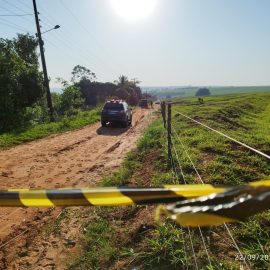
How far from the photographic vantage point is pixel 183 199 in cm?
159

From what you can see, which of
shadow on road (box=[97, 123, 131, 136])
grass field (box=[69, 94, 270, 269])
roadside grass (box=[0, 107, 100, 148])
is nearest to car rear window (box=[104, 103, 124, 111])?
shadow on road (box=[97, 123, 131, 136])

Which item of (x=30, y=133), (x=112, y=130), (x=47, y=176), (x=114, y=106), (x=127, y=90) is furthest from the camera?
(x=127, y=90)

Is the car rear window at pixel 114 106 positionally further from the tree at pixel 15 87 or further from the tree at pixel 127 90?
the tree at pixel 127 90

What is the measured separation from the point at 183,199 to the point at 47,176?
26.9 feet

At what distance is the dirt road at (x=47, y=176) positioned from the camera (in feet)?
16.3

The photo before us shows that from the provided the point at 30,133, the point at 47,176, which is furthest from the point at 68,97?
the point at 47,176

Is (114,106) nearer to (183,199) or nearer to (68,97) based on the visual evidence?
(68,97)

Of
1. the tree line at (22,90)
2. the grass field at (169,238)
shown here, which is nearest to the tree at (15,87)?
the tree line at (22,90)

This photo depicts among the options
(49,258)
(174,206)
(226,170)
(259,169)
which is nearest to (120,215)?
(49,258)

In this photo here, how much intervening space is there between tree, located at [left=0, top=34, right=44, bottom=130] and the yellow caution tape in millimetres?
18995

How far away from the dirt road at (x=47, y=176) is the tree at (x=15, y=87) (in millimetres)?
4632

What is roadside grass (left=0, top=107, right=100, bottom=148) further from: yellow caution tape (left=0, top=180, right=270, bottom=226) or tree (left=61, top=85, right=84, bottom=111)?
yellow caution tape (left=0, top=180, right=270, bottom=226)

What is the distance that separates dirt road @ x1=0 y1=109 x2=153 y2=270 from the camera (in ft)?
16.3

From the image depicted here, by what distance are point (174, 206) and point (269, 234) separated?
385cm
